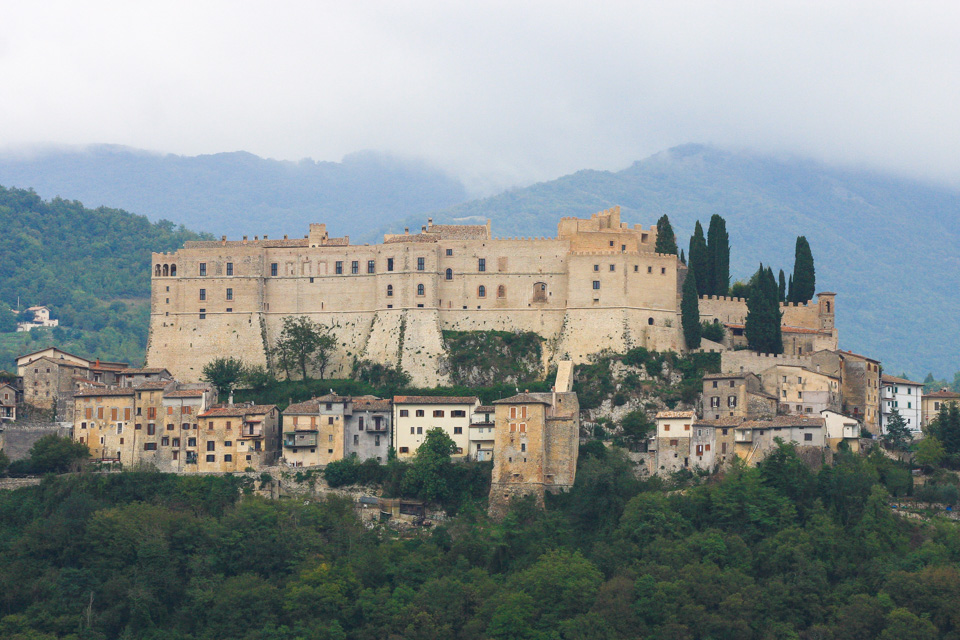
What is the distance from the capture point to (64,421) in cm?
8444

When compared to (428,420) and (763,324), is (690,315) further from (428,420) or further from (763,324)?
(428,420)

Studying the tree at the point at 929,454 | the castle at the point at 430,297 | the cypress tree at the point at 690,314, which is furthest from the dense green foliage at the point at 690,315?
the tree at the point at 929,454

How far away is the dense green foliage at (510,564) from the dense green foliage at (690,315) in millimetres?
14324

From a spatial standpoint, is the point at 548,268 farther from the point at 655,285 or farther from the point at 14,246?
the point at 14,246

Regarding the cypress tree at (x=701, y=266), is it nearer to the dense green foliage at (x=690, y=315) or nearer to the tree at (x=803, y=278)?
the dense green foliage at (x=690, y=315)

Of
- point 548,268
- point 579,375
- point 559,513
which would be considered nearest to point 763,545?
point 559,513

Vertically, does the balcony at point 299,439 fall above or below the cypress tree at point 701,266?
below

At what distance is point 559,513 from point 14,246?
110251 mm

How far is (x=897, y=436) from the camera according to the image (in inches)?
3231

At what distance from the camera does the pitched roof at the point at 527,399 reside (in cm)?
7812

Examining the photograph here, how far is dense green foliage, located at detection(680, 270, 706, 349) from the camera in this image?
8994 centimetres

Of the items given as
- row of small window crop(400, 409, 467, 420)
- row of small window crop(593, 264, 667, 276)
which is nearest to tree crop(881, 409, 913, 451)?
row of small window crop(593, 264, 667, 276)

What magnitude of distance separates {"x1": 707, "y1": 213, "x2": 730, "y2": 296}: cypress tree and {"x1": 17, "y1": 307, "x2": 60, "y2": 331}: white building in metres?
82.8

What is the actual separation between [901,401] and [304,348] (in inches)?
1397
